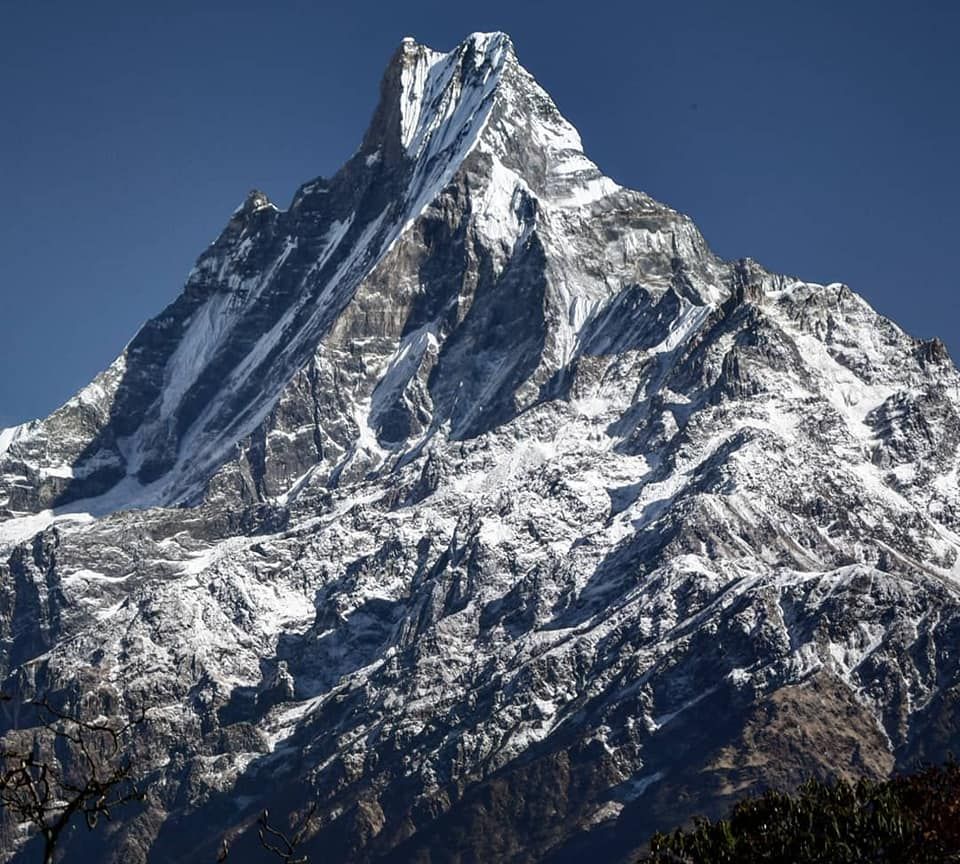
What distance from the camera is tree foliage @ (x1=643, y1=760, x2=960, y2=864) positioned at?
289 ft

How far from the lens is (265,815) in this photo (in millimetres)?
63500

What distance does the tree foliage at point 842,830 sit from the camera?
8806 cm

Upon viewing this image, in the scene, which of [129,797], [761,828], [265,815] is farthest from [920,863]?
[129,797]

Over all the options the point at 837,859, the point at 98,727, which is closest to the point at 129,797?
the point at 98,727

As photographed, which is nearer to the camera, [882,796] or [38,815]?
[38,815]

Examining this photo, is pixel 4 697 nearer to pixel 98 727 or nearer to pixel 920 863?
pixel 98 727

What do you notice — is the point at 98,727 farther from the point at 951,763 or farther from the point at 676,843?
the point at 951,763

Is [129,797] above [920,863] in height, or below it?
above

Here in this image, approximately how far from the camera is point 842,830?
3565 inches

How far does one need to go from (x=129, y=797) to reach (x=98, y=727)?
191 cm

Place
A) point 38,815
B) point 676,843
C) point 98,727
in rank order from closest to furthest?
point 38,815 → point 98,727 → point 676,843

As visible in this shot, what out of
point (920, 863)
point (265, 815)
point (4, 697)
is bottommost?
point (920, 863)

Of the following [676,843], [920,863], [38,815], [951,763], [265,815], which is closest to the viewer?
[38,815]

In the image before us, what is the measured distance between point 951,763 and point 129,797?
4953cm
